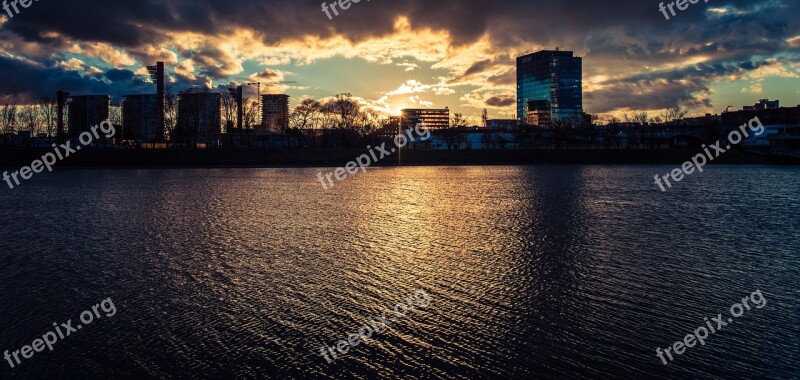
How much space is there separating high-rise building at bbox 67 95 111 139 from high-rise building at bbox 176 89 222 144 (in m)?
32.4

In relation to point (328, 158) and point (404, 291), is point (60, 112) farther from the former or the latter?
point (404, 291)

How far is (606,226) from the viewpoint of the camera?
74.5ft

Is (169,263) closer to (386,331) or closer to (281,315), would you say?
(281,315)

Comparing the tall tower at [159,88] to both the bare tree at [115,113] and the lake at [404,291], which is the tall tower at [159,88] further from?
the lake at [404,291]

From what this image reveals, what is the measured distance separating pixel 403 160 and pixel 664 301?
87359 millimetres

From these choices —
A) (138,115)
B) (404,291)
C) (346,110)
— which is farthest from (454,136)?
(404,291)

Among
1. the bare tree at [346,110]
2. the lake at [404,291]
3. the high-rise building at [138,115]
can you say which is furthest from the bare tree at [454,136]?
the lake at [404,291]

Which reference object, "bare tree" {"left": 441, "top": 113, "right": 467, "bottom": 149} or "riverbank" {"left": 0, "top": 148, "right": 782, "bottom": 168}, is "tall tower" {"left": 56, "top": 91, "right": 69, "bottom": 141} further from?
"bare tree" {"left": 441, "top": 113, "right": 467, "bottom": 149}

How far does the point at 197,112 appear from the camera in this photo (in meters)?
114

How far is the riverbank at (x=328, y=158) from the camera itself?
88062 mm

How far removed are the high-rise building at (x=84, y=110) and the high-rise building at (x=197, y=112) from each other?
106 feet

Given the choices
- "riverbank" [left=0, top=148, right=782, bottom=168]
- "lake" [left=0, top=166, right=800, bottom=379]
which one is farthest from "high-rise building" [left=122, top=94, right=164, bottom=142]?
"lake" [left=0, top=166, right=800, bottom=379]

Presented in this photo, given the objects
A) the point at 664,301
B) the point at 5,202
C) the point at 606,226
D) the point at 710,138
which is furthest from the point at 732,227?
the point at 710,138

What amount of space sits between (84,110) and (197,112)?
6653cm
